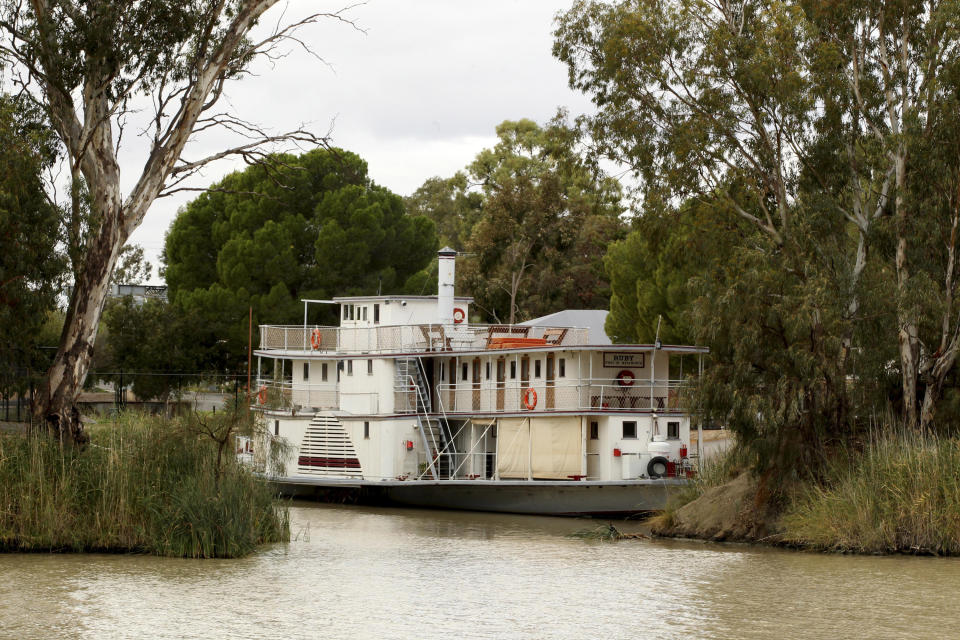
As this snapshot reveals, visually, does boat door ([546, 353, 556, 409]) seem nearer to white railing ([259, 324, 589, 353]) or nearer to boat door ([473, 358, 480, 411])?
white railing ([259, 324, 589, 353])

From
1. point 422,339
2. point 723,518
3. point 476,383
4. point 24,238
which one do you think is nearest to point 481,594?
point 723,518

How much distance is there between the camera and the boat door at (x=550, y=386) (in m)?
28.6

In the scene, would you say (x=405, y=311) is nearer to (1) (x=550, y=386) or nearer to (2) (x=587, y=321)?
(1) (x=550, y=386)

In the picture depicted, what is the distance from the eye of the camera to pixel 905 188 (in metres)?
23.0

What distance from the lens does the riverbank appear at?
19.3m

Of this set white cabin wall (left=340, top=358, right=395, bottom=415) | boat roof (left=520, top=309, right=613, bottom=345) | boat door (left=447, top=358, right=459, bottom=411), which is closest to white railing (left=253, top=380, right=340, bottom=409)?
white cabin wall (left=340, top=358, right=395, bottom=415)

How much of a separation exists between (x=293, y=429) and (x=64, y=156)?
43.0 ft

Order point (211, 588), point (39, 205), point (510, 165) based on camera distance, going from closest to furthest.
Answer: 1. point (211, 588)
2. point (39, 205)
3. point (510, 165)

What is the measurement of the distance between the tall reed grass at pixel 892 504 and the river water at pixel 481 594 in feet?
1.49

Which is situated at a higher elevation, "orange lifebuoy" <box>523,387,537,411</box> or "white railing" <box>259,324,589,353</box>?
"white railing" <box>259,324,589,353</box>

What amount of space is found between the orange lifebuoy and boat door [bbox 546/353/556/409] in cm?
29

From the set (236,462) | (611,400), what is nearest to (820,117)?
(611,400)

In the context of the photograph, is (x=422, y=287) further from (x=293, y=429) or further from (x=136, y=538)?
(x=136, y=538)

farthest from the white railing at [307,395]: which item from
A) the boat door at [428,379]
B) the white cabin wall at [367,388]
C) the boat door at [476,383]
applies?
the boat door at [476,383]
